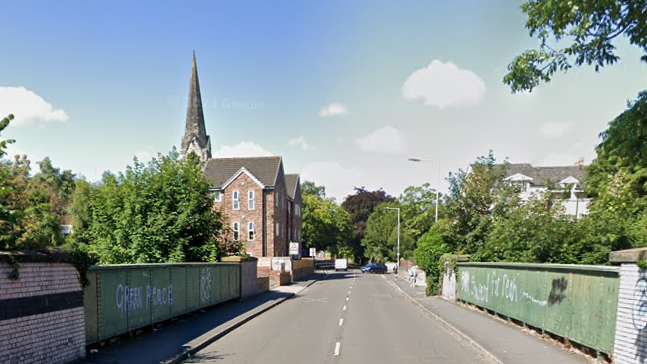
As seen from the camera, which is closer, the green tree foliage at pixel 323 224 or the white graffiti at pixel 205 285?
the white graffiti at pixel 205 285

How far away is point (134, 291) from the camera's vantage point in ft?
37.4

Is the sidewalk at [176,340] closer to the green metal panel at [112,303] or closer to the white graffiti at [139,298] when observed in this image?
the green metal panel at [112,303]

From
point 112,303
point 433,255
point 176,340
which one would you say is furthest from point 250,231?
point 112,303

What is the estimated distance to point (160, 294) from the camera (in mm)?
13102

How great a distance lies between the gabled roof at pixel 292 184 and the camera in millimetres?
58900

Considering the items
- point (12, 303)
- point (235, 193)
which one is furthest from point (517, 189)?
point (235, 193)

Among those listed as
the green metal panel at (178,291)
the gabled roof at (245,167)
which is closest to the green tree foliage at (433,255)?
the green metal panel at (178,291)

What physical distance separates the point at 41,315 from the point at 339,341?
7.07 metres

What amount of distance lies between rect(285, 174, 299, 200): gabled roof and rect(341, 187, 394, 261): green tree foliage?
100ft

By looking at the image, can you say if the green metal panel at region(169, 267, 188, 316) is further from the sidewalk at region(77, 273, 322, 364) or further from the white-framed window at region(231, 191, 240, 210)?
the white-framed window at region(231, 191, 240, 210)

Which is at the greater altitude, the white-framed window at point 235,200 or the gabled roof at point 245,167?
the gabled roof at point 245,167

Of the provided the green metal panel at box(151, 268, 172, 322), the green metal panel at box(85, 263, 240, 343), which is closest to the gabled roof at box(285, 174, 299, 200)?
the green metal panel at box(85, 263, 240, 343)

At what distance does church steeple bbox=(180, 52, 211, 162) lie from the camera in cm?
6938

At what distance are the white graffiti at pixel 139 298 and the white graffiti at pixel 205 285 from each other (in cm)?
304
